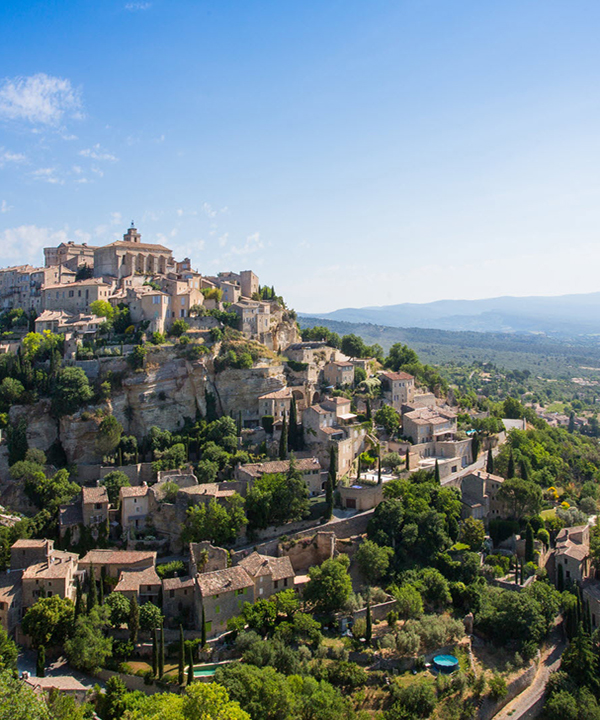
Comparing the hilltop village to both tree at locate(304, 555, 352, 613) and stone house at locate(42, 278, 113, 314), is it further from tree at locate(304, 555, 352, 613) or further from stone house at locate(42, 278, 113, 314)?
stone house at locate(42, 278, 113, 314)

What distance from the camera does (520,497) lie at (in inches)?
1786

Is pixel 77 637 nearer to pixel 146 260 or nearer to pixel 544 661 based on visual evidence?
pixel 544 661

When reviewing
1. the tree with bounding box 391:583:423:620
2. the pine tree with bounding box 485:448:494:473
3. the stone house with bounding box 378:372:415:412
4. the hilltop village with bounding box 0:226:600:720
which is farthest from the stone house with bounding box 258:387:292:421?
the tree with bounding box 391:583:423:620

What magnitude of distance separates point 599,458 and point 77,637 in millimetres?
58055

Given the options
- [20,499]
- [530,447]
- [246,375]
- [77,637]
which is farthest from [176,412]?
[530,447]

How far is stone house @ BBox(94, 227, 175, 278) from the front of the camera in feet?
224

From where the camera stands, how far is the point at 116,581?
37062 millimetres

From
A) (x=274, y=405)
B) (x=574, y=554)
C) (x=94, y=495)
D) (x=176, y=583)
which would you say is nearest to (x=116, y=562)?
(x=176, y=583)

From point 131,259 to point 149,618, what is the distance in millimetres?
45717

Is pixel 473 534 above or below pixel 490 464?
below

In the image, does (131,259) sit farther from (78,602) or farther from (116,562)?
(78,602)

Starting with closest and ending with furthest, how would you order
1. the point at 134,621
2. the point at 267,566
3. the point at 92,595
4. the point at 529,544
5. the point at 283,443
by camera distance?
1. the point at 134,621
2. the point at 92,595
3. the point at 267,566
4. the point at 529,544
5. the point at 283,443

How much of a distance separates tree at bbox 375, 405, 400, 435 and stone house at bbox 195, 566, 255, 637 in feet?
75.9

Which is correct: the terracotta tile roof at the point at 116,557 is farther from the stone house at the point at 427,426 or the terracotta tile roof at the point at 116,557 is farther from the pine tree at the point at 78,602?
the stone house at the point at 427,426
